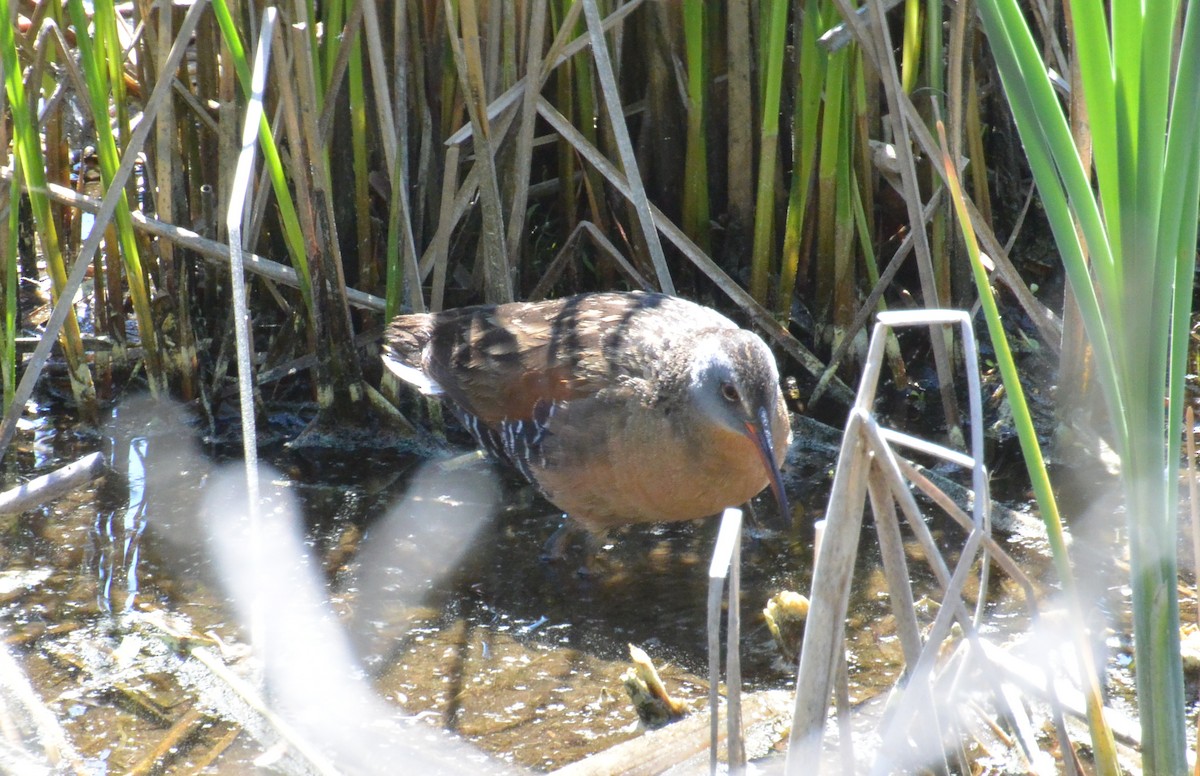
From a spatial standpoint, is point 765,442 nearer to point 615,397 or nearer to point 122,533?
point 615,397

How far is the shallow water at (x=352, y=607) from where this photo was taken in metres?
2.90

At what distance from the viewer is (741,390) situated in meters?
3.37

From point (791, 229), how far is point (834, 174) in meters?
0.23

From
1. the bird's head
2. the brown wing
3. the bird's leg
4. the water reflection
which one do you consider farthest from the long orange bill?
the water reflection

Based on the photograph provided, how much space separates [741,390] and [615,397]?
44cm

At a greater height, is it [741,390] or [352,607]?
[741,390]

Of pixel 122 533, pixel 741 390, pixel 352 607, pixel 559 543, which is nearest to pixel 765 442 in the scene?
pixel 741 390

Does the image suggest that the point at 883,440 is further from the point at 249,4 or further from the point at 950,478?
the point at 249,4

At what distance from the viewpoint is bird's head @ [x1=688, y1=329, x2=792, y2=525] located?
337cm

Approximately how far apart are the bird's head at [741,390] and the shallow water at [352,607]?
45cm

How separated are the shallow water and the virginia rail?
26 centimetres

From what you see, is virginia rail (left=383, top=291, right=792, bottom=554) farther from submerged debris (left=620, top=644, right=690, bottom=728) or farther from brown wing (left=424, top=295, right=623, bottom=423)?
submerged debris (left=620, top=644, right=690, bottom=728)

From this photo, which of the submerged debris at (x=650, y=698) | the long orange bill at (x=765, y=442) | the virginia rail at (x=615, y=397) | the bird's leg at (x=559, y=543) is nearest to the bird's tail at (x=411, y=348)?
the virginia rail at (x=615, y=397)

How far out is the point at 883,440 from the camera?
180 cm
